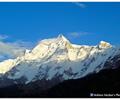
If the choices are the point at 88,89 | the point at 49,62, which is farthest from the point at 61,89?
the point at 49,62

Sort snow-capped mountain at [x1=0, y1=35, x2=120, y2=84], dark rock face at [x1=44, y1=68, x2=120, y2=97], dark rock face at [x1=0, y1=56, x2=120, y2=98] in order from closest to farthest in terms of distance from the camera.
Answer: dark rock face at [x1=44, y1=68, x2=120, y2=97] < dark rock face at [x1=0, y1=56, x2=120, y2=98] < snow-capped mountain at [x1=0, y1=35, x2=120, y2=84]

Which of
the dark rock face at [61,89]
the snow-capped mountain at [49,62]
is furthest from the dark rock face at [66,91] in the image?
the snow-capped mountain at [49,62]

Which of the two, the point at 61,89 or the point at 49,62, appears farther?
the point at 49,62

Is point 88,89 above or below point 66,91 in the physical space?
above

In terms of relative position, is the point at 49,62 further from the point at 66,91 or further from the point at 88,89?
the point at 66,91

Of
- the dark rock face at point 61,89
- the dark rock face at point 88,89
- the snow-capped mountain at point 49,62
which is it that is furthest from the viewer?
the snow-capped mountain at point 49,62

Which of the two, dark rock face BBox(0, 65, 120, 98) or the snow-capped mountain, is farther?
the snow-capped mountain

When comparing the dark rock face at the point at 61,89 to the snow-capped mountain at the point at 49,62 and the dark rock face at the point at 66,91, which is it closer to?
the dark rock face at the point at 66,91

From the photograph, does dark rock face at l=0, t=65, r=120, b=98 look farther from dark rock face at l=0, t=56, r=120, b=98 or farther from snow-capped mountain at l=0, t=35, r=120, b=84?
snow-capped mountain at l=0, t=35, r=120, b=84

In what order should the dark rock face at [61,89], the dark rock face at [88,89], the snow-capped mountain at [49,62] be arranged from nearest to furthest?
1. the dark rock face at [88,89]
2. the dark rock face at [61,89]
3. the snow-capped mountain at [49,62]

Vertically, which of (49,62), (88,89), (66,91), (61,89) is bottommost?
(66,91)

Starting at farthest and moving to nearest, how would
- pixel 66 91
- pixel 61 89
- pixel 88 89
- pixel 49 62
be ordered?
pixel 49 62 < pixel 88 89 < pixel 66 91 < pixel 61 89

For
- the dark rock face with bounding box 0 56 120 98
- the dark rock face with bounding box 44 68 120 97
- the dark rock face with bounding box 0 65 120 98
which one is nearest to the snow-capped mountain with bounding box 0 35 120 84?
the dark rock face with bounding box 0 56 120 98
